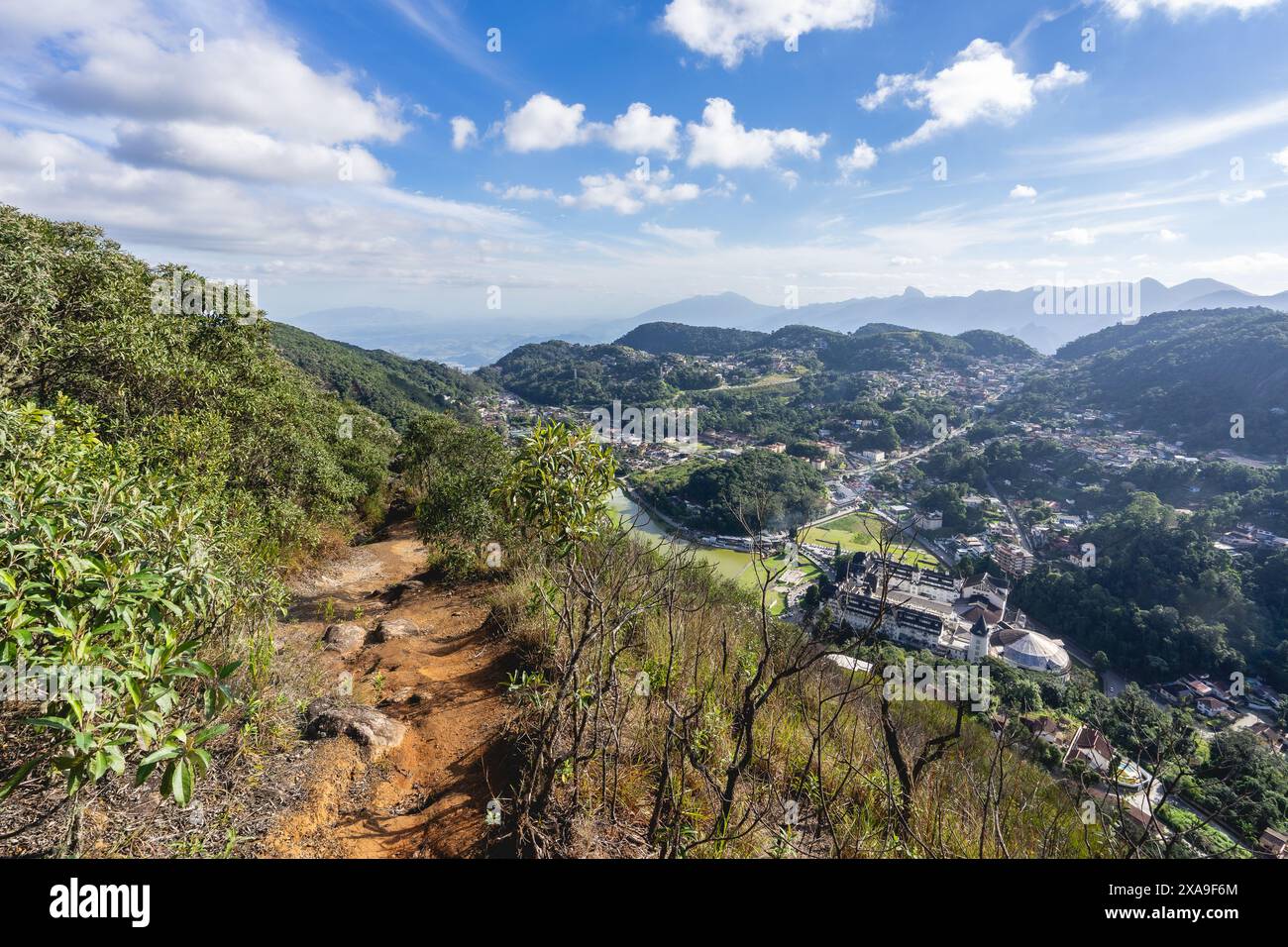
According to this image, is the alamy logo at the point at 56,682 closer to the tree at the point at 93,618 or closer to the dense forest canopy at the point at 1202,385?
the tree at the point at 93,618

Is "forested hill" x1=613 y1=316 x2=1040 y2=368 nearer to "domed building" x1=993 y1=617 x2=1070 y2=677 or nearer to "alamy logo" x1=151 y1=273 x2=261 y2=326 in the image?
"domed building" x1=993 y1=617 x2=1070 y2=677

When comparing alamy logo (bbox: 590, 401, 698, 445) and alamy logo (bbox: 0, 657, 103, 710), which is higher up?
alamy logo (bbox: 590, 401, 698, 445)

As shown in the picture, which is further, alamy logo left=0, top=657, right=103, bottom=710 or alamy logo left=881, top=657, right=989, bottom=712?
alamy logo left=881, top=657, right=989, bottom=712

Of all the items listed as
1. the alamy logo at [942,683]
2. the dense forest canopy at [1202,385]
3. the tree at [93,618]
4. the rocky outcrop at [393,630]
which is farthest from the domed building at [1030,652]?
the dense forest canopy at [1202,385]

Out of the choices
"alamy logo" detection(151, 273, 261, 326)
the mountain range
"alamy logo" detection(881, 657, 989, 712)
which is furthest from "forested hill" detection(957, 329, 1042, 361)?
"alamy logo" detection(151, 273, 261, 326)

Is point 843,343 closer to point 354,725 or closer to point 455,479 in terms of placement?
A: point 455,479

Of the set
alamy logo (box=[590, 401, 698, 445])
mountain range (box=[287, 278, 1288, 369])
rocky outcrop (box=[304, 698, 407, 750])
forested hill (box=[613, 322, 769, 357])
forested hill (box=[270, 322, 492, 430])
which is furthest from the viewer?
mountain range (box=[287, 278, 1288, 369])
